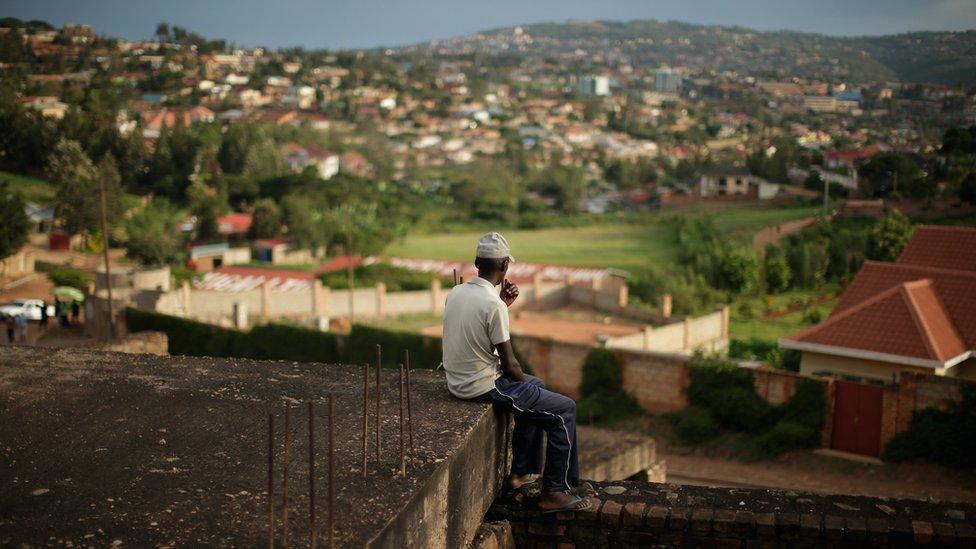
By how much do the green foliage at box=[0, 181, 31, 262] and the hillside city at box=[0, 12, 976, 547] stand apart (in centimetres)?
13

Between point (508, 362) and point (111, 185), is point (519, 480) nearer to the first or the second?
point (508, 362)

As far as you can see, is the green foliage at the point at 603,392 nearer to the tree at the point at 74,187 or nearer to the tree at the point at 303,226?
the tree at the point at 74,187

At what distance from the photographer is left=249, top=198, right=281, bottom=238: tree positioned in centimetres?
4394

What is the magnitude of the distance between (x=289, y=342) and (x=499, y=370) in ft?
51.6

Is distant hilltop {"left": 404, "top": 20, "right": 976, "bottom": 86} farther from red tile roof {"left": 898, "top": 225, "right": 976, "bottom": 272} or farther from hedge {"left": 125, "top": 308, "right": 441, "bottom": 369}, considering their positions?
hedge {"left": 125, "top": 308, "right": 441, "bottom": 369}

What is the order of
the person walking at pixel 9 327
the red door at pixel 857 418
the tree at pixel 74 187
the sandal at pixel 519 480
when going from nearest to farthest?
the sandal at pixel 519 480 → the red door at pixel 857 418 → the person walking at pixel 9 327 → the tree at pixel 74 187

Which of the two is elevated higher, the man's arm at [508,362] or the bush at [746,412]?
the man's arm at [508,362]

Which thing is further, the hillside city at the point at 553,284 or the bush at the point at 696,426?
the bush at the point at 696,426

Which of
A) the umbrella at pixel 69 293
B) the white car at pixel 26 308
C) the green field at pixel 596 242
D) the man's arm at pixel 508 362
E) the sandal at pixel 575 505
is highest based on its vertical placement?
the man's arm at pixel 508 362

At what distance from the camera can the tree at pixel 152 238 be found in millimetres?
36344

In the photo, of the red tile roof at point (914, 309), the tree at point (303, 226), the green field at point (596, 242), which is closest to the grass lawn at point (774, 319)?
the red tile roof at point (914, 309)

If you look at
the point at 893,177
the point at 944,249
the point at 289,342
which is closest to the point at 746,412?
the point at 944,249

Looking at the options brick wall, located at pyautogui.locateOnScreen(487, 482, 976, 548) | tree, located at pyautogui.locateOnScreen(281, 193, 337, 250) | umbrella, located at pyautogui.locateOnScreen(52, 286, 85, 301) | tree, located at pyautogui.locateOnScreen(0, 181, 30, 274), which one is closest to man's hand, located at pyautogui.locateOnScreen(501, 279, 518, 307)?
brick wall, located at pyautogui.locateOnScreen(487, 482, 976, 548)

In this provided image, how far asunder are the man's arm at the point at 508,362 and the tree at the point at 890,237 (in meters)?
20.3
